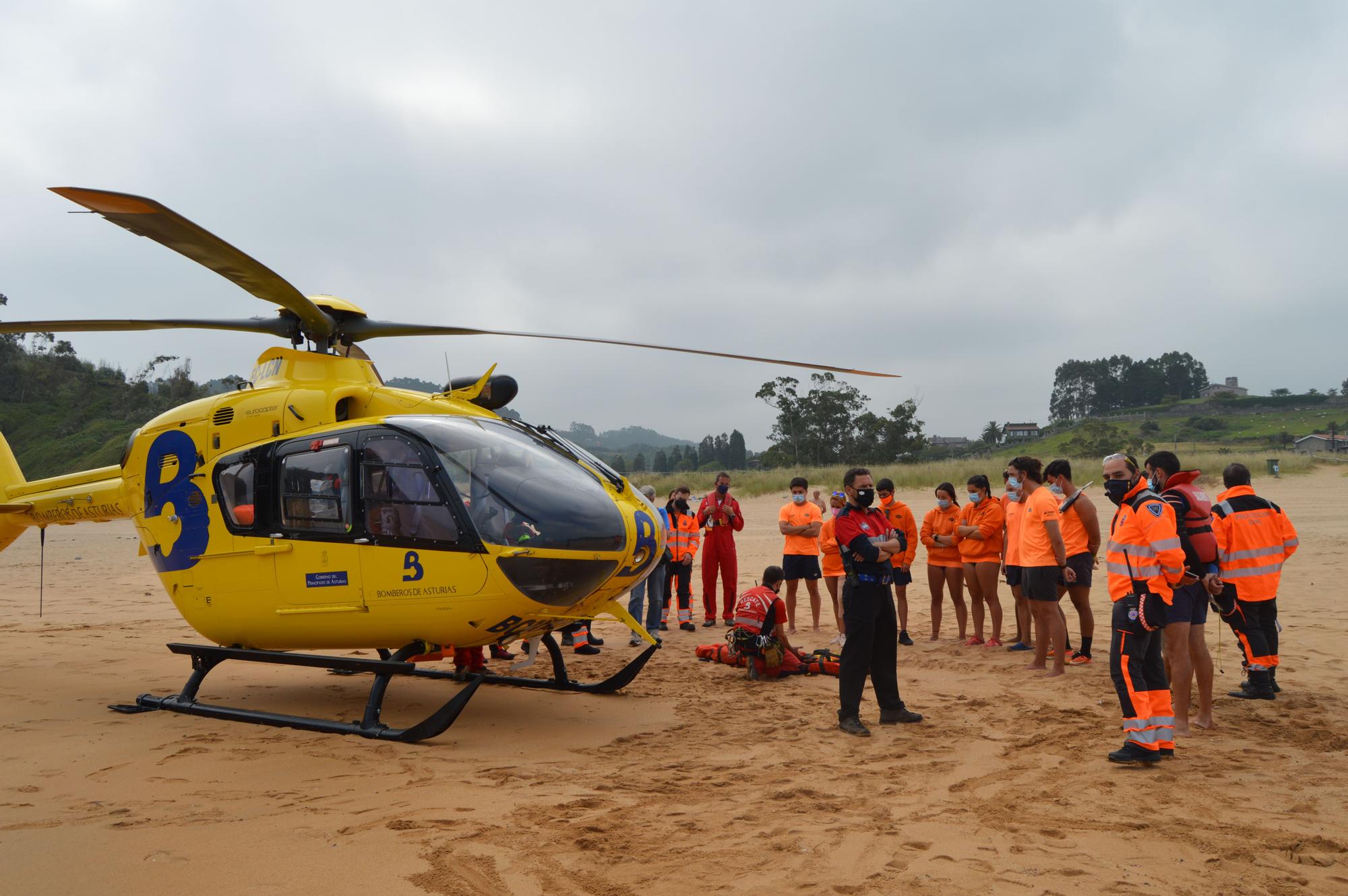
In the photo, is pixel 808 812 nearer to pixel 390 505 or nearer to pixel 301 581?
pixel 390 505

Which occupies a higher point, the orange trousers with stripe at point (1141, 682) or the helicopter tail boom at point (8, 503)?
the helicopter tail boom at point (8, 503)

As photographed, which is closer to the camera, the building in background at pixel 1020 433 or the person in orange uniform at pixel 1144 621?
the person in orange uniform at pixel 1144 621

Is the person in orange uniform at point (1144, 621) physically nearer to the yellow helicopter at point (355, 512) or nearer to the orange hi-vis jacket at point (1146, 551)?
the orange hi-vis jacket at point (1146, 551)

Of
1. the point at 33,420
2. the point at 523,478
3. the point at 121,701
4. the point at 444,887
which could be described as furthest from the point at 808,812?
the point at 33,420

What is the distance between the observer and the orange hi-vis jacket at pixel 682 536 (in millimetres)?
11031

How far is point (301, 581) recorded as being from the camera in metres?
6.28

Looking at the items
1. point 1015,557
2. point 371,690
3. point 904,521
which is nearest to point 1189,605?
point 1015,557

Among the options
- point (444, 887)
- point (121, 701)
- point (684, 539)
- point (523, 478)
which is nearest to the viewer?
point (444, 887)

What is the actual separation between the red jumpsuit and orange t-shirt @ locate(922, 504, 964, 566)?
2474 mm

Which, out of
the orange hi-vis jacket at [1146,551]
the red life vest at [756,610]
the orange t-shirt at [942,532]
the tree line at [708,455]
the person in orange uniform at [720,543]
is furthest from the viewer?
the tree line at [708,455]

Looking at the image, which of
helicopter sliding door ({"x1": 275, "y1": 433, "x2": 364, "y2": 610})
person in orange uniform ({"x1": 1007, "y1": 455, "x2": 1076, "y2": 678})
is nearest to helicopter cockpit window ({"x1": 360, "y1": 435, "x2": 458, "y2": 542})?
helicopter sliding door ({"x1": 275, "y1": 433, "x2": 364, "y2": 610})

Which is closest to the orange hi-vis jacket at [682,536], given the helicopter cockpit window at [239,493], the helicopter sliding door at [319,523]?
the helicopter sliding door at [319,523]

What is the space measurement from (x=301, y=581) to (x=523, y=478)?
1.93 metres

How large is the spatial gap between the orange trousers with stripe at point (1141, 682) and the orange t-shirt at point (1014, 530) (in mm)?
2954
